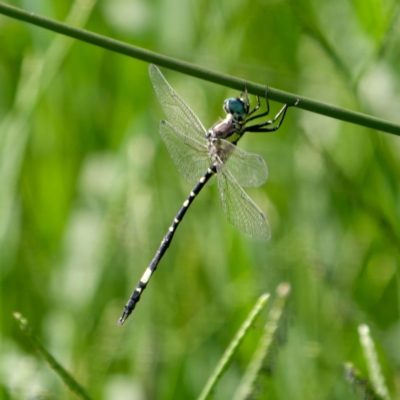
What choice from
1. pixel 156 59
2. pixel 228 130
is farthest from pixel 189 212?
pixel 156 59

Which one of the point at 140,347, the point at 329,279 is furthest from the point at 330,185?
the point at 140,347

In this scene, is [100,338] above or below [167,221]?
below

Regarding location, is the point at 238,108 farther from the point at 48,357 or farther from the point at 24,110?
the point at 48,357

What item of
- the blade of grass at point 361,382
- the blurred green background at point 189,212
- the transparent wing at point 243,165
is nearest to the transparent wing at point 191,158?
the transparent wing at point 243,165

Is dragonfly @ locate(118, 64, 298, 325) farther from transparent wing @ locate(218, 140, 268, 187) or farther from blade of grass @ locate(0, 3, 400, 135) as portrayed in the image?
blade of grass @ locate(0, 3, 400, 135)

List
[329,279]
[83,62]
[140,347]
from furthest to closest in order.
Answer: [83,62] → [140,347] → [329,279]

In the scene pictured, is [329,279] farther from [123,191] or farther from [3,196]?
[3,196]
